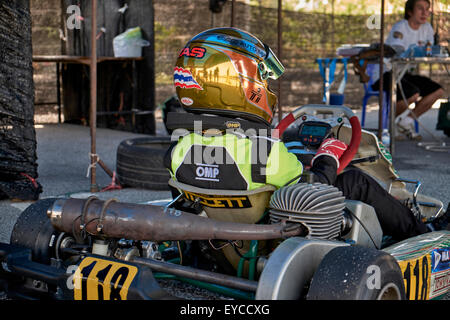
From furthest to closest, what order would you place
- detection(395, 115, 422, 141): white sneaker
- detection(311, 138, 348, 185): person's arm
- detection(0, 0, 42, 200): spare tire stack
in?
detection(395, 115, 422, 141): white sneaker → detection(0, 0, 42, 200): spare tire stack → detection(311, 138, 348, 185): person's arm

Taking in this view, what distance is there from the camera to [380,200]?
2.71 m

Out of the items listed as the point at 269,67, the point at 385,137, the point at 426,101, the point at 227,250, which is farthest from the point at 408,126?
the point at 227,250

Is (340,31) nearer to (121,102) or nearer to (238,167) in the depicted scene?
(121,102)

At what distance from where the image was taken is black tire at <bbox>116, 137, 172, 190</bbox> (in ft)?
16.0

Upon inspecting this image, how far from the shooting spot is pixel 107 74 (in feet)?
27.5

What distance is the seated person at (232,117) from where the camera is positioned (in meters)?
2.25

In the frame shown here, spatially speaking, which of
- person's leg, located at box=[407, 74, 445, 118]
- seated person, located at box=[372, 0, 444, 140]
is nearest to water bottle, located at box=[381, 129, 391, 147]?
seated person, located at box=[372, 0, 444, 140]

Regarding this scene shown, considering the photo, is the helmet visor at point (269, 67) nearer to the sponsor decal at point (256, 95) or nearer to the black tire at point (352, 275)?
the sponsor decal at point (256, 95)

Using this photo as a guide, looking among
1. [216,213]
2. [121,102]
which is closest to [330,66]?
[121,102]

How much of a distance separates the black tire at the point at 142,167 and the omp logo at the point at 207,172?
2.52 m

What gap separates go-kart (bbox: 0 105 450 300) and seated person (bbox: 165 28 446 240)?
7cm

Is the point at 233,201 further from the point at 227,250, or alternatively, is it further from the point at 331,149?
the point at 331,149
